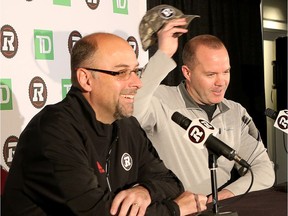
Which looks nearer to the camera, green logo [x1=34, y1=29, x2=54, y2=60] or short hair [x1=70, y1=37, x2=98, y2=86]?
short hair [x1=70, y1=37, x2=98, y2=86]

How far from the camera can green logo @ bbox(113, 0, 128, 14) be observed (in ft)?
9.86

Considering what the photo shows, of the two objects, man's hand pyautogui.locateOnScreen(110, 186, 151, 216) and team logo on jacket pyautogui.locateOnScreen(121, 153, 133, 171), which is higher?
team logo on jacket pyautogui.locateOnScreen(121, 153, 133, 171)

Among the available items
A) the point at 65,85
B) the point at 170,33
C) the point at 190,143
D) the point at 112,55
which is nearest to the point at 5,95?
the point at 65,85

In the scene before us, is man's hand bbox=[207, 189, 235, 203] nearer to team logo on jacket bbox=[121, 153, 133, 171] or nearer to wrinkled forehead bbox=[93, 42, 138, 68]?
team logo on jacket bbox=[121, 153, 133, 171]

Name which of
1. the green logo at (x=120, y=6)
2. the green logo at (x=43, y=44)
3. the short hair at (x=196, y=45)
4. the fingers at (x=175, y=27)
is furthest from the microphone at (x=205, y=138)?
the green logo at (x=120, y=6)

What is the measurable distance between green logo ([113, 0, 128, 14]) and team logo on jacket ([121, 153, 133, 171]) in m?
1.29

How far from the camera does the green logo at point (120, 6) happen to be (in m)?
3.00

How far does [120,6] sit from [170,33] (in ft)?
3.15

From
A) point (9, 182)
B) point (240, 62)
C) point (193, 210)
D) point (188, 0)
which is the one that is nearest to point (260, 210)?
point (193, 210)

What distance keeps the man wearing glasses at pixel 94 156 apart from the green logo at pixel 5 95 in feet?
2.00

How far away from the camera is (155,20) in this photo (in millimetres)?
2234

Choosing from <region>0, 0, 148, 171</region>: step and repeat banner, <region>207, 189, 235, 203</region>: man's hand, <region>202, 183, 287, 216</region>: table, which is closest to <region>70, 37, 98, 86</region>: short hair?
<region>0, 0, 148, 171</region>: step and repeat banner

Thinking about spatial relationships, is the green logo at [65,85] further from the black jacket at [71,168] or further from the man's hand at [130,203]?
the man's hand at [130,203]

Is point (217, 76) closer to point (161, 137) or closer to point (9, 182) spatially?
point (161, 137)
